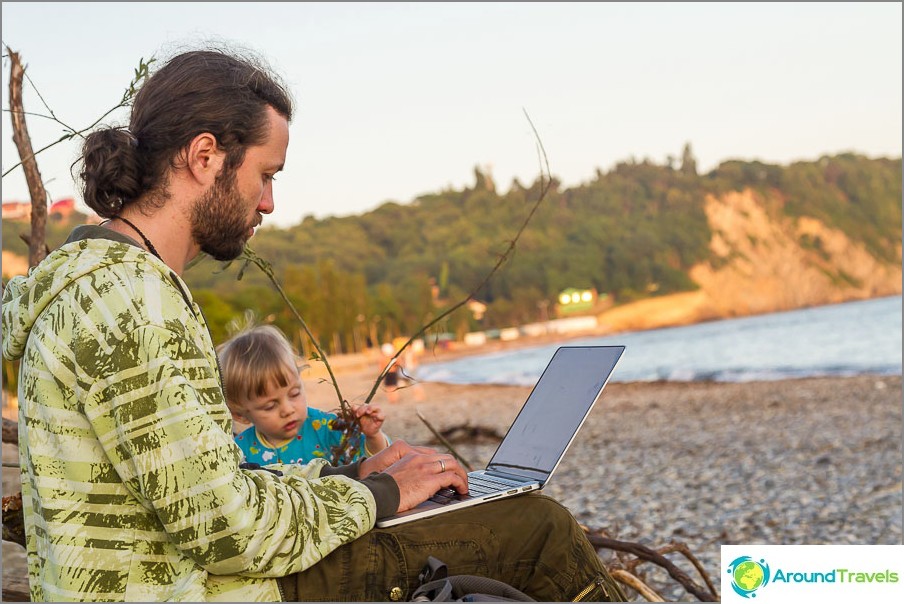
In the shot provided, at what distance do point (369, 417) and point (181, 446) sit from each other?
78.5 inches

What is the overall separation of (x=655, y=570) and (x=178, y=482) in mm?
4730

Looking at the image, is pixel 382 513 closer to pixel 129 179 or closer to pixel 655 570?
pixel 129 179

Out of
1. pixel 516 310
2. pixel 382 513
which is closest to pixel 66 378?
pixel 382 513

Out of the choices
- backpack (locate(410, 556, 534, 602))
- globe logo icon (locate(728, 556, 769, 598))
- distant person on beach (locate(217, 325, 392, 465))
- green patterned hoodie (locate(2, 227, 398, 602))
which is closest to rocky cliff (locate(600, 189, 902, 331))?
distant person on beach (locate(217, 325, 392, 465))

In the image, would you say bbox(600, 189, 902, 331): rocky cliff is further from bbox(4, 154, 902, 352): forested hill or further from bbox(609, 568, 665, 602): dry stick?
bbox(609, 568, 665, 602): dry stick

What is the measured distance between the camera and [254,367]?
4227 mm

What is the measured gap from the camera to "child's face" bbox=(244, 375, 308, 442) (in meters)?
4.20

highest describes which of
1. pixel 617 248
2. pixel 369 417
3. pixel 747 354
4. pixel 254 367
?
pixel 254 367

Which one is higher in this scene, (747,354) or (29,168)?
(29,168)

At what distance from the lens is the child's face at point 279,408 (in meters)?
4.20

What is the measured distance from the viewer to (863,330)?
6075 cm

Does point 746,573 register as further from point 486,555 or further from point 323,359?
point 323,359

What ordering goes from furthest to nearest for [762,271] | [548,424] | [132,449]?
[762,271] → [548,424] → [132,449]

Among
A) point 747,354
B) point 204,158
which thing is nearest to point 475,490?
point 204,158
